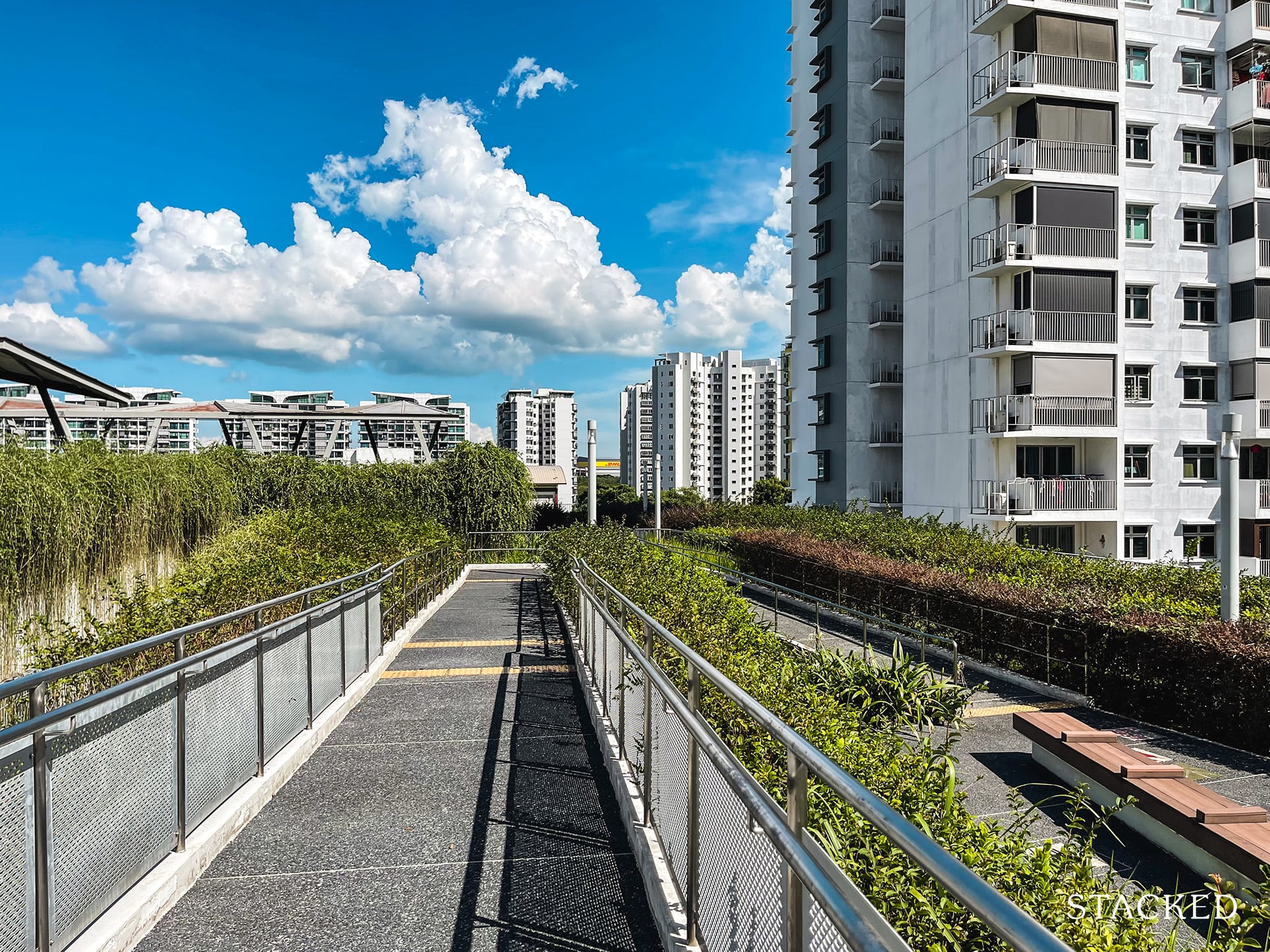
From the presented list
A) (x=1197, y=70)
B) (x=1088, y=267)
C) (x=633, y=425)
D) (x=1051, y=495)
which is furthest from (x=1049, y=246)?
(x=633, y=425)

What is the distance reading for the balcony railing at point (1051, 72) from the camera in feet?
76.5

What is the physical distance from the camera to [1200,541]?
2572cm

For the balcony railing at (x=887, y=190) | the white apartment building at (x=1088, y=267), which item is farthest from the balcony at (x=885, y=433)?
the balcony railing at (x=887, y=190)

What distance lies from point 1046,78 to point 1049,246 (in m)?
5.07

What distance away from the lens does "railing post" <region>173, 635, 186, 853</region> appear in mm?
4121

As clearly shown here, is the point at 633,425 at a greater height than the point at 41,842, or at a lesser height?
greater

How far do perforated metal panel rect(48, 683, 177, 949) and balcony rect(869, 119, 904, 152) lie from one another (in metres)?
35.0

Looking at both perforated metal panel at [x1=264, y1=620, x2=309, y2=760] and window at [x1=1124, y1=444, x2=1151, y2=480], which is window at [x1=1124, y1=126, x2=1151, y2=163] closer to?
window at [x1=1124, y1=444, x2=1151, y2=480]

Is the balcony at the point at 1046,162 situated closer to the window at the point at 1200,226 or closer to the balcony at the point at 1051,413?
the window at the point at 1200,226

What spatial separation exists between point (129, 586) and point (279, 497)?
45.2 ft

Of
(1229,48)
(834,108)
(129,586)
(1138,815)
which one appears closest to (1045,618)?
(1138,815)

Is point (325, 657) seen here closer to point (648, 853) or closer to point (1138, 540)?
point (648, 853)

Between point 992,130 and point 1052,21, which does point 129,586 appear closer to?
point 992,130

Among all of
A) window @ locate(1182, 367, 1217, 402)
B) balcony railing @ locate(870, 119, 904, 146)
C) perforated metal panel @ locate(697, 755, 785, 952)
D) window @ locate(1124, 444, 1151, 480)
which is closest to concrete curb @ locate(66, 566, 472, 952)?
perforated metal panel @ locate(697, 755, 785, 952)
